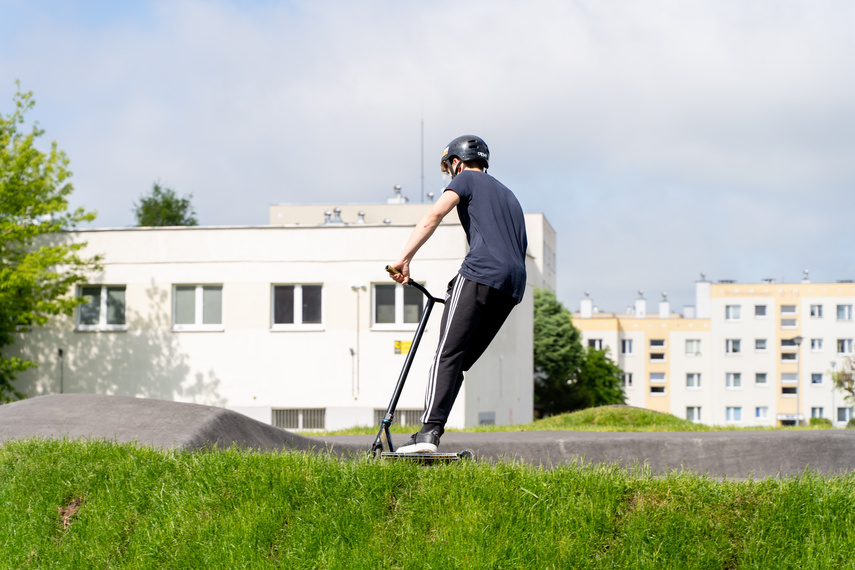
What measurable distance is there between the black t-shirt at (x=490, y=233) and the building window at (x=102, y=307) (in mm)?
30704

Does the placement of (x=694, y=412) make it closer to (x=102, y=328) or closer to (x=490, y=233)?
(x=102, y=328)

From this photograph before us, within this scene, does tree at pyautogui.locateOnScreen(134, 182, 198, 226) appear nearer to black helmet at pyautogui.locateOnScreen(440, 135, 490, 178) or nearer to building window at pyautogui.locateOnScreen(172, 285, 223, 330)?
building window at pyautogui.locateOnScreen(172, 285, 223, 330)

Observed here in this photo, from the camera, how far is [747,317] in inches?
4422

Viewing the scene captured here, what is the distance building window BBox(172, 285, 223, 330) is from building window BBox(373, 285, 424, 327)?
19.8ft

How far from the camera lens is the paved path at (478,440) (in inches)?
230

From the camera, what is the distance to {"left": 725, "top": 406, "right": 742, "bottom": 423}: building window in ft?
362

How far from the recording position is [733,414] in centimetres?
11144

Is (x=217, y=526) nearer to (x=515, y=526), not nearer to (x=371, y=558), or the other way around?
(x=371, y=558)

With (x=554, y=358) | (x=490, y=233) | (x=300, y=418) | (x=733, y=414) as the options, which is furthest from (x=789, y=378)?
(x=490, y=233)

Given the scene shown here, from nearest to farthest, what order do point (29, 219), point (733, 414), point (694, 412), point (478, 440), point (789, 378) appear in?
point (478, 440) < point (29, 219) < point (789, 378) < point (733, 414) < point (694, 412)

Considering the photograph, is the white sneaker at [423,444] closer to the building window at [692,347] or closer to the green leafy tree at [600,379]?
the green leafy tree at [600,379]

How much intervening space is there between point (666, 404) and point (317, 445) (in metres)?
113

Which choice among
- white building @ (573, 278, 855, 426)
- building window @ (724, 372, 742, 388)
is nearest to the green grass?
white building @ (573, 278, 855, 426)

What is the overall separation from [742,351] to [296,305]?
9127cm
